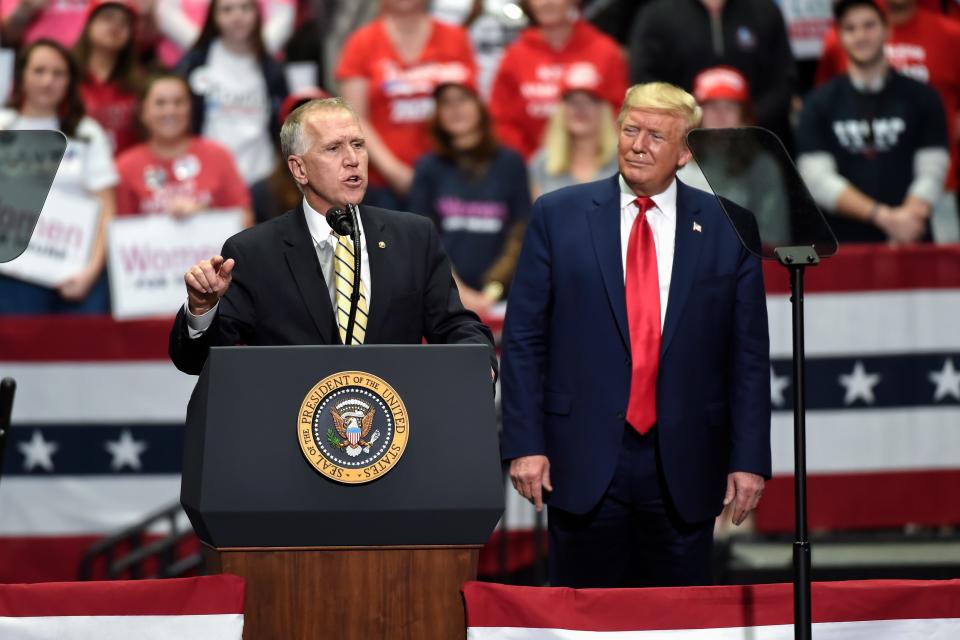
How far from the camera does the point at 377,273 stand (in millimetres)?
3824

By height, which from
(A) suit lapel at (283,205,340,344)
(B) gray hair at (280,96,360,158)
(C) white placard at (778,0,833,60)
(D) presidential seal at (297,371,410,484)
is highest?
(C) white placard at (778,0,833,60)

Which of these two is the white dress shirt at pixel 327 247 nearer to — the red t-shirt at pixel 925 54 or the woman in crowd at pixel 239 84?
the woman in crowd at pixel 239 84

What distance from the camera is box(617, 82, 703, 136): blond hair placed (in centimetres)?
420

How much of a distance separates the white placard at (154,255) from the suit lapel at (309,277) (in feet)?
11.3

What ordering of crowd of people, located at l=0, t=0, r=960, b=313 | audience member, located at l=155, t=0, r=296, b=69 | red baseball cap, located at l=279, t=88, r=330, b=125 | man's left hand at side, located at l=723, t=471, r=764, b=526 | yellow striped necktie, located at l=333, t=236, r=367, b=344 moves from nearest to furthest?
yellow striped necktie, located at l=333, t=236, r=367, b=344, man's left hand at side, located at l=723, t=471, r=764, b=526, red baseball cap, located at l=279, t=88, r=330, b=125, crowd of people, located at l=0, t=0, r=960, b=313, audience member, located at l=155, t=0, r=296, b=69

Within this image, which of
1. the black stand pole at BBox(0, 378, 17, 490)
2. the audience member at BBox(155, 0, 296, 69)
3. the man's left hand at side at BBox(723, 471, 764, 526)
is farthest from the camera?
the audience member at BBox(155, 0, 296, 69)

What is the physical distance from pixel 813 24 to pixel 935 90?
1.05m

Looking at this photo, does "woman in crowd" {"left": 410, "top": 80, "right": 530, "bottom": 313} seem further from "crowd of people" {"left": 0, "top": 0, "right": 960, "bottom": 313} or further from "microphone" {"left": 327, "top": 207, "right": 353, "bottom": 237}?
"microphone" {"left": 327, "top": 207, "right": 353, "bottom": 237}

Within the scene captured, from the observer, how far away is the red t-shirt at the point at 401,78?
25.8 feet

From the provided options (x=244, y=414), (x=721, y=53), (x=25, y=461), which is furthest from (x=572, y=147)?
(x=244, y=414)

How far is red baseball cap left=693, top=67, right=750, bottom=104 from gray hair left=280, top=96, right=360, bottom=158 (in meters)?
3.92

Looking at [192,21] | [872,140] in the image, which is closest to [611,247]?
[872,140]

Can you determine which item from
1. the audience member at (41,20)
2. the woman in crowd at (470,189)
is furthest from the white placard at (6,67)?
the woman in crowd at (470,189)

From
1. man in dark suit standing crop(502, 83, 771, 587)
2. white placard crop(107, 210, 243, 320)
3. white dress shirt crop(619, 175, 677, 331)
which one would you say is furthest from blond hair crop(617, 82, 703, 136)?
white placard crop(107, 210, 243, 320)
